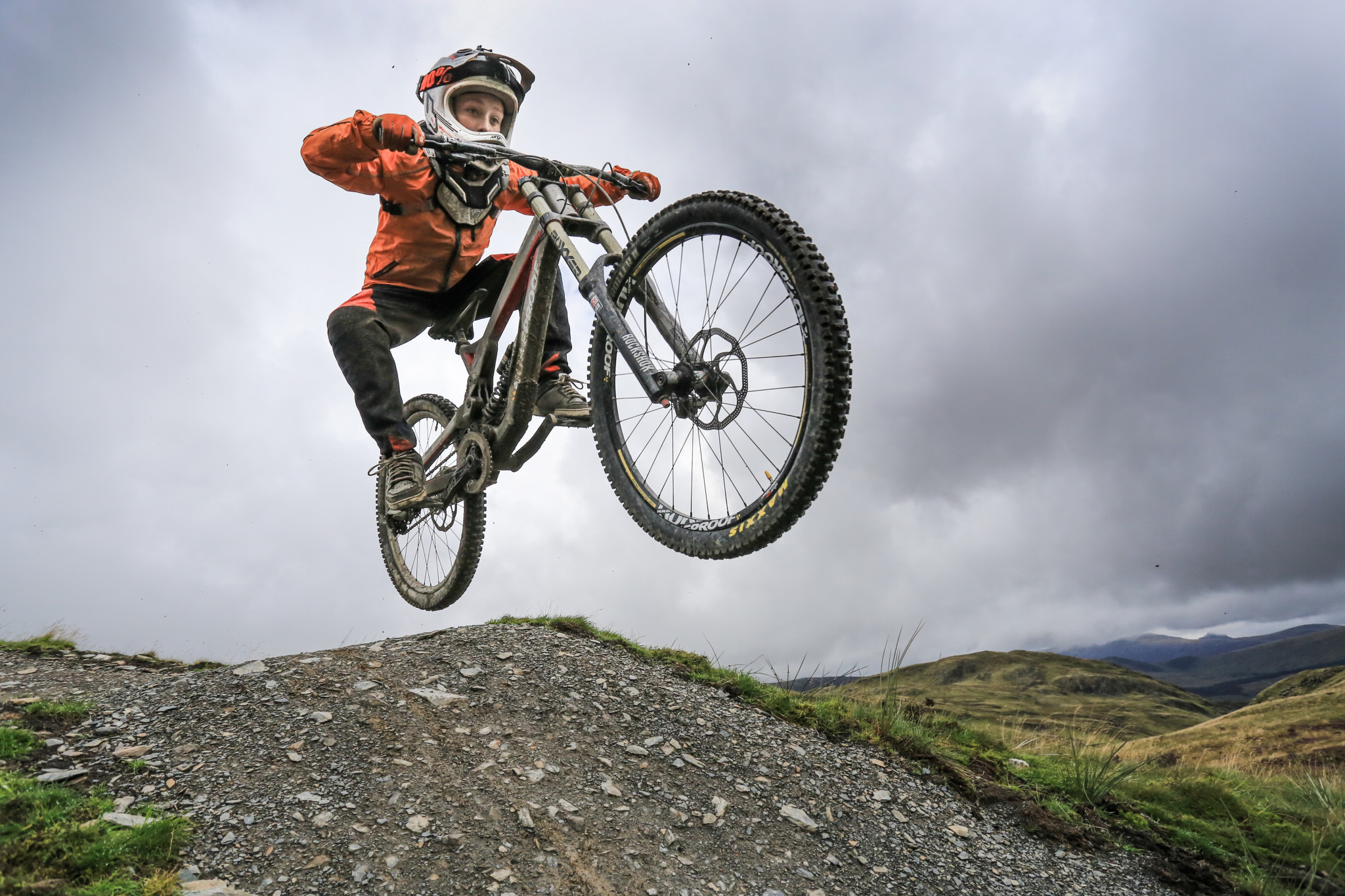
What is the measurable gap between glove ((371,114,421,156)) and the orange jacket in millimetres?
358

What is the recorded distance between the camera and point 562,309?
6.37 metres

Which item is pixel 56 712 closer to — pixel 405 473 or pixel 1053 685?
pixel 405 473

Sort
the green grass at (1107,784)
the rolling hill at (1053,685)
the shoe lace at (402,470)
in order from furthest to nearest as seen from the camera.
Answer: the rolling hill at (1053,685) < the shoe lace at (402,470) < the green grass at (1107,784)

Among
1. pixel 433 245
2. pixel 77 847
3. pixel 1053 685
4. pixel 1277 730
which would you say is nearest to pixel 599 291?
pixel 433 245

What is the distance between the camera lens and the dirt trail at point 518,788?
13.9ft

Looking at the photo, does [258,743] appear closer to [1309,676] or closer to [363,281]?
[363,281]

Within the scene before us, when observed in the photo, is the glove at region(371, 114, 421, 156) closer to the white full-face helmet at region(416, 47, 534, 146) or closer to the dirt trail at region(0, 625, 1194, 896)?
the white full-face helmet at region(416, 47, 534, 146)

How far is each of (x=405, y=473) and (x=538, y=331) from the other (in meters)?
2.10

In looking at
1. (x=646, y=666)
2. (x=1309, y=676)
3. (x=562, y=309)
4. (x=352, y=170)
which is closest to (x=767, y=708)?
(x=646, y=666)

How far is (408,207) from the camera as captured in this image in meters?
6.33

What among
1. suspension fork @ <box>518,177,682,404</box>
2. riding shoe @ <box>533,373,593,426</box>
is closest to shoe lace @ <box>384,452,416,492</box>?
riding shoe @ <box>533,373,593,426</box>

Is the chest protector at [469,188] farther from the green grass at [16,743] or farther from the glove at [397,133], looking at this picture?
the green grass at [16,743]

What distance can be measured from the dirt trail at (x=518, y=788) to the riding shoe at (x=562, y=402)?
248 cm

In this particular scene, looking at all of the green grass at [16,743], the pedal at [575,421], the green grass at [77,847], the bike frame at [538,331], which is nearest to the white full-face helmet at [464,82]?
the bike frame at [538,331]
